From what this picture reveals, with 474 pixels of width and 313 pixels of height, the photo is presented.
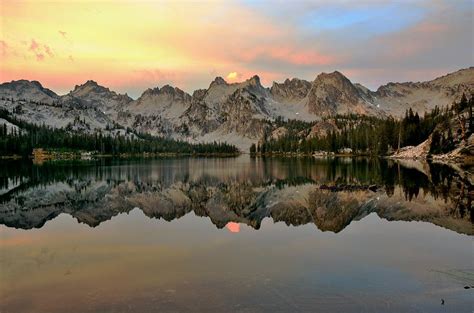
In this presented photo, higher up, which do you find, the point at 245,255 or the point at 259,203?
the point at 245,255

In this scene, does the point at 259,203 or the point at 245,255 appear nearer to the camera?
the point at 245,255

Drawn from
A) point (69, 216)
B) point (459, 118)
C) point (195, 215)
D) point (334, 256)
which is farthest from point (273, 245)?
point (459, 118)

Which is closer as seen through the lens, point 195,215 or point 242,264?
point 242,264

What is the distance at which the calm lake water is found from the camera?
19.7 meters

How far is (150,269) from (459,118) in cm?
16530

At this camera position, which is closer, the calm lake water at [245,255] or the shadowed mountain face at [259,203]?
the calm lake water at [245,255]

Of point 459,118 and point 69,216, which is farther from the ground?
point 459,118

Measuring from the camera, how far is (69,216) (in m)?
49.8

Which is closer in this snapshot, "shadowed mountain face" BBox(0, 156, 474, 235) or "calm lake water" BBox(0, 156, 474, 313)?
"calm lake water" BBox(0, 156, 474, 313)

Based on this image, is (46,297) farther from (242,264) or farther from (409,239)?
(409,239)

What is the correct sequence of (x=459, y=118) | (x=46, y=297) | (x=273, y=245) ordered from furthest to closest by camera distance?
(x=459, y=118) → (x=273, y=245) → (x=46, y=297)

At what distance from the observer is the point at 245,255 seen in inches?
1128

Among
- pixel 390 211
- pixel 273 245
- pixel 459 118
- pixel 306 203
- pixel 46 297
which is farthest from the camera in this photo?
pixel 459 118

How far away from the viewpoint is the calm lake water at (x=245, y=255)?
64.5 ft
